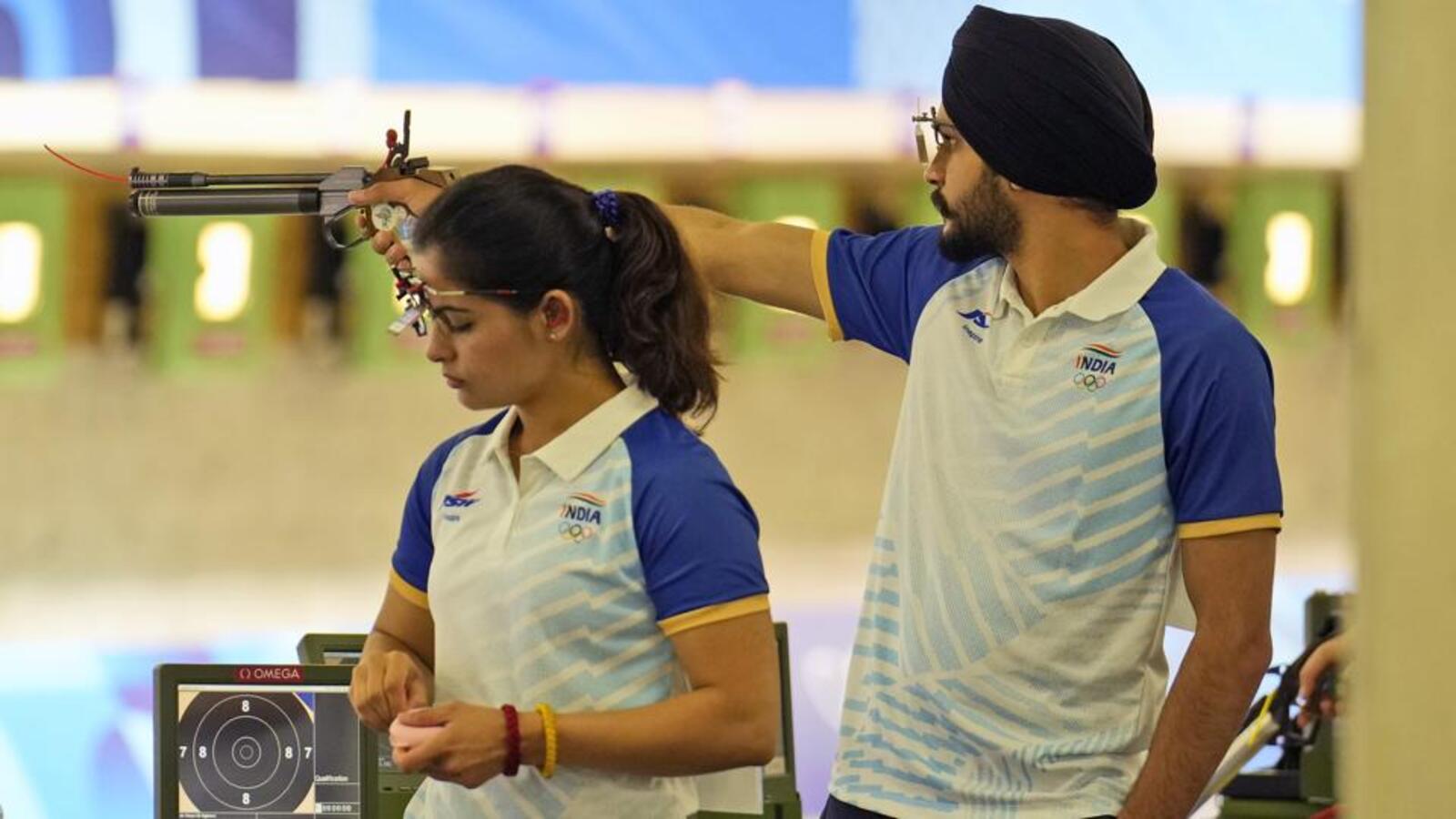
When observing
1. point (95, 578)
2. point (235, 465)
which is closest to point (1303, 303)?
point (235, 465)

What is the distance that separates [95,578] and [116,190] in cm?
87

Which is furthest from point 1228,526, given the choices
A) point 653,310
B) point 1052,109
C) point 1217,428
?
point 653,310

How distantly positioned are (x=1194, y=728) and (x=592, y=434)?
0.60m

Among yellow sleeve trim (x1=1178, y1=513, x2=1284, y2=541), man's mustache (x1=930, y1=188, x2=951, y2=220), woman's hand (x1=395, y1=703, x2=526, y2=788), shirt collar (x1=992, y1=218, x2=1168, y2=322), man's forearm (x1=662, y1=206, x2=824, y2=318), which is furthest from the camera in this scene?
man's forearm (x1=662, y1=206, x2=824, y2=318)

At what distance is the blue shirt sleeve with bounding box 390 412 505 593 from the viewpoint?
1.85 metres

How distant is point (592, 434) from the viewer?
5.84 feet

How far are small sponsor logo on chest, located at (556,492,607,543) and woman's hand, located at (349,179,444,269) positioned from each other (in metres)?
0.50

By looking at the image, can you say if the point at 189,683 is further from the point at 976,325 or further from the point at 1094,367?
the point at 1094,367

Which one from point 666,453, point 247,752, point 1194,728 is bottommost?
point 247,752

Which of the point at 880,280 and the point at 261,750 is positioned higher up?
the point at 880,280

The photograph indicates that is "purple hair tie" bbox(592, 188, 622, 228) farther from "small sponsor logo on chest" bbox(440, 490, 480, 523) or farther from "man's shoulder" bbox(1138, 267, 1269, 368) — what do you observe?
"man's shoulder" bbox(1138, 267, 1269, 368)

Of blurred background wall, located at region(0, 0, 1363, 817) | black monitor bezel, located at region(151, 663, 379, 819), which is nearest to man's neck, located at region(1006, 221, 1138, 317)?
black monitor bezel, located at region(151, 663, 379, 819)

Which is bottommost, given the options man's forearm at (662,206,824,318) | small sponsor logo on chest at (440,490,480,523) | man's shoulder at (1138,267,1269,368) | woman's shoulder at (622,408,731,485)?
small sponsor logo on chest at (440,490,480,523)

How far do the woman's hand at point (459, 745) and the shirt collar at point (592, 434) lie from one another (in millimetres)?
238
